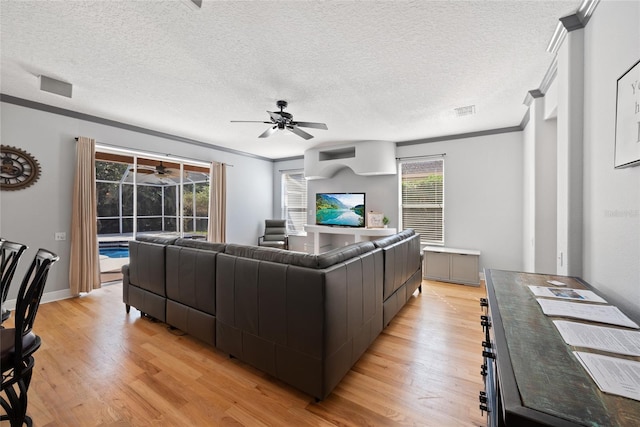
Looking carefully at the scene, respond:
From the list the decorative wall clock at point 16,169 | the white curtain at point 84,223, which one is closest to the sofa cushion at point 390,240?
the white curtain at point 84,223

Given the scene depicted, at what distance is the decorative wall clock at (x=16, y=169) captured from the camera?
3154 mm

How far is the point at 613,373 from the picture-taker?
71cm

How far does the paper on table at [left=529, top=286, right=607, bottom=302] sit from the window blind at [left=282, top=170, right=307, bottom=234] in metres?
5.67

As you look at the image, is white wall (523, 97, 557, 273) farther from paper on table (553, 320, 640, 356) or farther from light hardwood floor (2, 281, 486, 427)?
paper on table (553, 320, 640, 356)

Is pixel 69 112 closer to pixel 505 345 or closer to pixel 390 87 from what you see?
pixel 390 87

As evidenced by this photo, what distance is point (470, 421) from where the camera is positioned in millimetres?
1544

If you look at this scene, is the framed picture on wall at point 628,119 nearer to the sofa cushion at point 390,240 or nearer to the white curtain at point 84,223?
the sofa cushion at point 390,240

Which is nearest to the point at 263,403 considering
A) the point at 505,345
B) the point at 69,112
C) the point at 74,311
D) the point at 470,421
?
the point at 470,421

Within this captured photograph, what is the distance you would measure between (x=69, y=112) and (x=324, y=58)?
3842 mm

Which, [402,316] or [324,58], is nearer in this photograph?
[324,58]

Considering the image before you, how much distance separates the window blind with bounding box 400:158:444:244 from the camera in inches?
197

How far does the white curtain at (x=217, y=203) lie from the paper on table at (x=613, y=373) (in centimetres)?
560

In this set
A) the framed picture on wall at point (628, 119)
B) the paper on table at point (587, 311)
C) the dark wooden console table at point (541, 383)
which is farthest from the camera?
the framed picture on wall at point (628, 119)

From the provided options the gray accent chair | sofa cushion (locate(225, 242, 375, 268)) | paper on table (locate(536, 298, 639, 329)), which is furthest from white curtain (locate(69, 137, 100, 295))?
paper on table (locate(536, 298, 639, 329))
